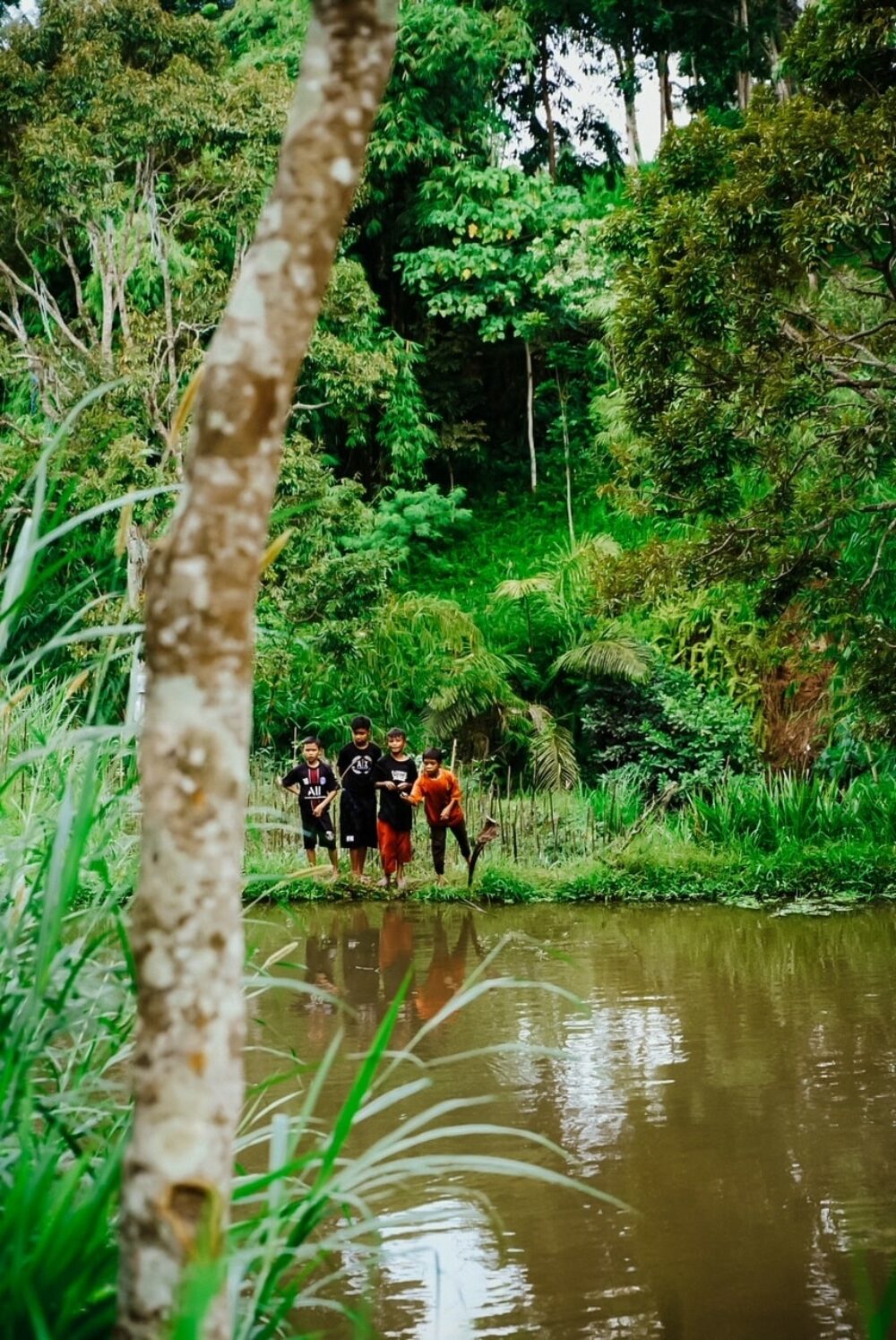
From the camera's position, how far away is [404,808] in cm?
1112

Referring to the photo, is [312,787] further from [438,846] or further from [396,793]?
[438,846]

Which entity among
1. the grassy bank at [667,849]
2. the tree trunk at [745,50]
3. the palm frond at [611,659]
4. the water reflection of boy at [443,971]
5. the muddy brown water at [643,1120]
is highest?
the tree trunk at [745,50]

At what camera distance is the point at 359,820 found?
11477 millimetres

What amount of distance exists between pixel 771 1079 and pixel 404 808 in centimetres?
571

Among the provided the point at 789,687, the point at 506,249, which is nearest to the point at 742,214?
the point at 789,687

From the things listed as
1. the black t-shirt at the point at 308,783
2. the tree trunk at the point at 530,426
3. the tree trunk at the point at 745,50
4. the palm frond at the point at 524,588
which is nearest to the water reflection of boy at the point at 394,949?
the black t-shirt at the point at 308,783

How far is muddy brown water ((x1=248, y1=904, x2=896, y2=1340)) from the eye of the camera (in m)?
3.56

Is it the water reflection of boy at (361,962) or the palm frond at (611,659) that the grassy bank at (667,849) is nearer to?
the water reflection of boy at (361,962)

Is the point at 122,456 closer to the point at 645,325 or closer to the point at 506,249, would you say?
the point at 645,325

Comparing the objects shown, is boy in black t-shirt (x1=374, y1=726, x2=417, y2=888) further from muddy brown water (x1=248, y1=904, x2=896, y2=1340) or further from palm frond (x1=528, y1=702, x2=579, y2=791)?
palm frond (x1=528, y1=702, x2=579, y2=791)

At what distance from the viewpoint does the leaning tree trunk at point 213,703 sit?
158 cm

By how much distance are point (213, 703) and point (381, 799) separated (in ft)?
31.3

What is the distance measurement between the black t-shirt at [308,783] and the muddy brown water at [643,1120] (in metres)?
1.83

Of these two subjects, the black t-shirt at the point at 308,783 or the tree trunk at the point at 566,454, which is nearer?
the black t-shirt at the point at 308,783
